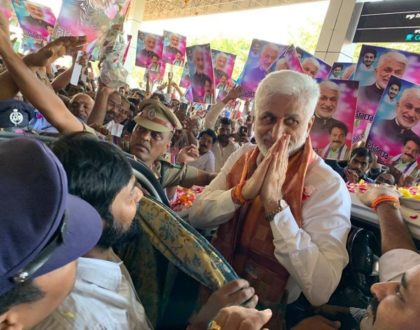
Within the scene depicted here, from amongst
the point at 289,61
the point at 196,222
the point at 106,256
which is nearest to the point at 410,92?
the point at 289,61

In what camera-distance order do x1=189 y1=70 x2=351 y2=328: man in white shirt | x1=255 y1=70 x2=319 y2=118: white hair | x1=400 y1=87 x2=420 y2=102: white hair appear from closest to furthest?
x1=189 y1=70 x2=351 y2=328: man in white shirt < x1=255 y1=70 x2=319 y2=118: white hair < x1=400 y1=87 x2=420 y2=102: white hair

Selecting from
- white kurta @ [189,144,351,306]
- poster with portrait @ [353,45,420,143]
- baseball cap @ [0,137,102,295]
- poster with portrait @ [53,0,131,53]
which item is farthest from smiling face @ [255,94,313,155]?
poster with portrait @ [353,45,420,143]

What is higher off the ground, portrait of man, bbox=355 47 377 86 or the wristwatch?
portrait of man, bbox=355 47 377 86

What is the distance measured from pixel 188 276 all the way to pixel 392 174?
298cm

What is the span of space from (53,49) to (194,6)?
18.3 metres

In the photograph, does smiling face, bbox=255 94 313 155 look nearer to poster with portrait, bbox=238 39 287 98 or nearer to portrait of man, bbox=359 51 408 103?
portrait of man, bbox=359 51 408 103

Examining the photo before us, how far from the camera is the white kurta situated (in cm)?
147

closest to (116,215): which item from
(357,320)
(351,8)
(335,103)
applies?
(357,320)

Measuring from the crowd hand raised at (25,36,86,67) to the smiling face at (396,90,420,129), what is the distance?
234cm

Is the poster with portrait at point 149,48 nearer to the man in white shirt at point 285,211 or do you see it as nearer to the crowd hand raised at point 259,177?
the man in white shirt at point 285,211

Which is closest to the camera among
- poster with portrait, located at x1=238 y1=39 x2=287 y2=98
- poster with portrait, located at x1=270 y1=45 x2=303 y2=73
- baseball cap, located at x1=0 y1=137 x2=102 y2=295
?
baseball cap, located at x1=0 y1=137 x2=102 y2=295

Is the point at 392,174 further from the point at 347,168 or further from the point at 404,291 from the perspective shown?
the point at 404,291

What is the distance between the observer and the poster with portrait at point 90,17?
325 cm

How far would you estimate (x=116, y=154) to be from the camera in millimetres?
1273
